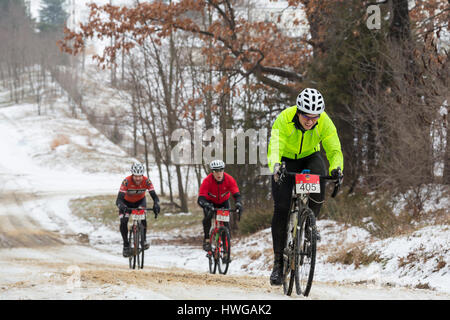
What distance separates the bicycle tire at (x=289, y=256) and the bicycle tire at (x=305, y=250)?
7 cm

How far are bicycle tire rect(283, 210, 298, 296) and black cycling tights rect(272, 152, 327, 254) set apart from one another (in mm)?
73

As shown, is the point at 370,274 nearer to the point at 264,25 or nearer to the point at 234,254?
the point at 234,254

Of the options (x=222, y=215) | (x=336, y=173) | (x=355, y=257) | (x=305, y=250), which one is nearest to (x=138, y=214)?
(x=222, y=215)

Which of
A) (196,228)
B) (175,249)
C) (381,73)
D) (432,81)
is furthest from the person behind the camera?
(196,228)

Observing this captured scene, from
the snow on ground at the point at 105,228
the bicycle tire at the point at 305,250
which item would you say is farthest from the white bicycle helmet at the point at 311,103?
the snow on ground at the point at 105,228

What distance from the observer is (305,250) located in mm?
5598

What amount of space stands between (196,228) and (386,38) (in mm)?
12740

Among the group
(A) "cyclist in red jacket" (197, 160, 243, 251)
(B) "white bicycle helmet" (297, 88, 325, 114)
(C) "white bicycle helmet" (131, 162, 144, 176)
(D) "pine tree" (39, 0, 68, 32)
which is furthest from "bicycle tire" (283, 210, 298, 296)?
(D) "pine tree" (39, 0, 68, 32)

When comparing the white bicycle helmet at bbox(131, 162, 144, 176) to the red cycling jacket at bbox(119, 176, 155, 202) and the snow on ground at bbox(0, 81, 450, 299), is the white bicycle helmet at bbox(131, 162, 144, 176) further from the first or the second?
the snow on ground at bbox(0, 81, 450, 299)

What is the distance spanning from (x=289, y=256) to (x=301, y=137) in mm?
1294

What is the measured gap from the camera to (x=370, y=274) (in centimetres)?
884

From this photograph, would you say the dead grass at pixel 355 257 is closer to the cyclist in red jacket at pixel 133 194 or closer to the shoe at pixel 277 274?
the shoe at pixel 277 274

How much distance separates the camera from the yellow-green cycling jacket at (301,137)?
5715mm

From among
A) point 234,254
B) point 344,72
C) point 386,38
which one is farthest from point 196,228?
point 386,38
